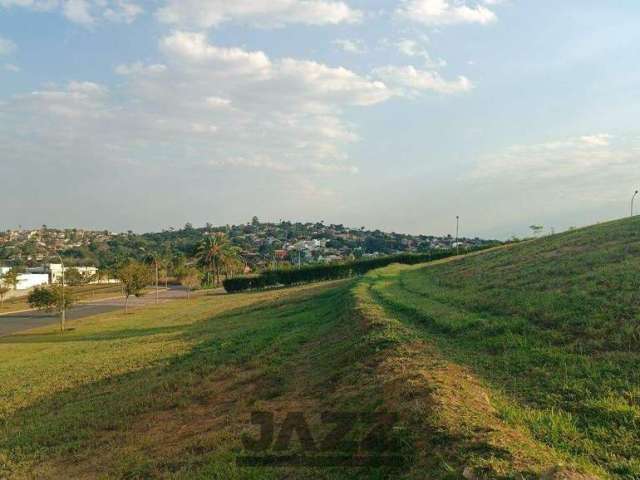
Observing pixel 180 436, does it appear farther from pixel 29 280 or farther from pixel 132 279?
pixel 29 280

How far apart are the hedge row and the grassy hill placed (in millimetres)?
42819

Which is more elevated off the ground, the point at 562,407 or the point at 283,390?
the point at 562,407

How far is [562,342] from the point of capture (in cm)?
919

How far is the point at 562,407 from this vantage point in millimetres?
6395

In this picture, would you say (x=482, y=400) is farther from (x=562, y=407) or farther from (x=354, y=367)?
(x=354, y=367)

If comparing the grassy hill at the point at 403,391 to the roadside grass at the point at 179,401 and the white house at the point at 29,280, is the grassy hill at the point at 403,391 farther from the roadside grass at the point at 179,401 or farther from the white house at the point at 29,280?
the white house at the point at 29,280

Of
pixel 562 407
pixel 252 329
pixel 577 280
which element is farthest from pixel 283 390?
pixel 252 329

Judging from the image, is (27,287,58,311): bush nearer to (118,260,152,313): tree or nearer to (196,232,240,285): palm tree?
(118,260,152,313): tree

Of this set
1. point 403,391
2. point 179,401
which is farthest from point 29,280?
point 403,391

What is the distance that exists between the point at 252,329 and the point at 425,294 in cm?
695

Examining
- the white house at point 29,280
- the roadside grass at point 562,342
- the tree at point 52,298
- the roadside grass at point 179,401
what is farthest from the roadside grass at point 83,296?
the roadside grass at point 562,342

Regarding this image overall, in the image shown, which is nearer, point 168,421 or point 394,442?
point 394,442

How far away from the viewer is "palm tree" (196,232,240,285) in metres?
84.6

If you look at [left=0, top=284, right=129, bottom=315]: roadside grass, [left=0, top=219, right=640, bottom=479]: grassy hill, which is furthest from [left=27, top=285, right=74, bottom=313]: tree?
[left=0, top=284, right=129, bottom=315]: roadside grass
